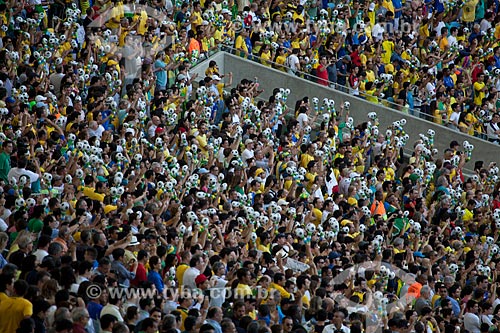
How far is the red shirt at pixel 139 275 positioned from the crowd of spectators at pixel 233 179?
0.09ft

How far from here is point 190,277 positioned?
1379 cm

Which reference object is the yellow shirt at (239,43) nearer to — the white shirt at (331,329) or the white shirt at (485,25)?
the white shirt at (485,25)

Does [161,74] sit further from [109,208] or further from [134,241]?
[134,241]

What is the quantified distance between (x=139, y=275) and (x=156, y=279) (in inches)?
8.2

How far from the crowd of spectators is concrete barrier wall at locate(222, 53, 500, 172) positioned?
16 centimetres

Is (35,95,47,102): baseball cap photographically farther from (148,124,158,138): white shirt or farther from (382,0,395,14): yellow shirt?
(382,0,395,14): yellow shirt

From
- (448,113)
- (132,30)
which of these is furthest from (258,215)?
(448,113)

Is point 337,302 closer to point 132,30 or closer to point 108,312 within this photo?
point 108,312

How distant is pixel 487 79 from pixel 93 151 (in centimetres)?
995

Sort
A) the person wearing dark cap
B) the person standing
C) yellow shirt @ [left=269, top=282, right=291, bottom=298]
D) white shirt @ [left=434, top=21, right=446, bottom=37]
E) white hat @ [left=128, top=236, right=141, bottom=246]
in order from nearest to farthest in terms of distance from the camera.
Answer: the person wearing dark cap
white hat @ [left=128, top=236, right=141, bottom=246]
yellow shirt @ [left=269, top=282, right=291, bottom=298]
the person standing
white shirt @ [left=434, top=21, right=446, bottom=37]

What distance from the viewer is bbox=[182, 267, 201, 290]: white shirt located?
13742 mm

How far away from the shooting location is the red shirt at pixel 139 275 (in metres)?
13.5

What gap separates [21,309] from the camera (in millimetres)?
11375

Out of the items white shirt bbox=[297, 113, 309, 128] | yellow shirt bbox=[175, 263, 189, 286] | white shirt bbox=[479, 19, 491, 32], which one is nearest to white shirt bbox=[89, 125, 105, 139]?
yellow shirt bbox=[175, 263, 189, 286]
